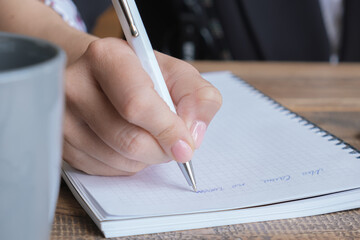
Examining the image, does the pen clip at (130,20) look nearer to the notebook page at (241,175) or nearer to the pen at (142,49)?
the pen at (142,49)

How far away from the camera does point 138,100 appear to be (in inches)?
13.7

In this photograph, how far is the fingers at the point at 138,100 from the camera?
351 mm

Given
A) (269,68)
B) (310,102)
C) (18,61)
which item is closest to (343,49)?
(269,68)

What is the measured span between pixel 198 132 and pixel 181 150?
34mm

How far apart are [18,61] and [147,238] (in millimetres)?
158

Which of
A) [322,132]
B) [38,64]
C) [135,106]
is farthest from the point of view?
[322,132]

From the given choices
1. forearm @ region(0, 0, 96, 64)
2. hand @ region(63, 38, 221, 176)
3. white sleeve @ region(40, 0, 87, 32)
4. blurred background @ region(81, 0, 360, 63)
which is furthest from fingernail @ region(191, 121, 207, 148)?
blurred background @ region(81, 0, 360, 63)

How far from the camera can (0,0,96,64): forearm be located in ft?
1.64

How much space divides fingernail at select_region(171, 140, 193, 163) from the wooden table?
0.18 feet

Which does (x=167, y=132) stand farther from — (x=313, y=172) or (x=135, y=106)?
(x=313, y=172)

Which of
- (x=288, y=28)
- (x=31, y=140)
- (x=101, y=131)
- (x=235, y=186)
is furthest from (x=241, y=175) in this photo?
(x=288, y=28)

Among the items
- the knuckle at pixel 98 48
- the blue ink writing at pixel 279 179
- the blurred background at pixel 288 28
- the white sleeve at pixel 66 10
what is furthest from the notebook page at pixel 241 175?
the blurred background at pixel 288 28

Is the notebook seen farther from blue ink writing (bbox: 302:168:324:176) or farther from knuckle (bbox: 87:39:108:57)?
knuckle (bbox: 87:39:108:57)

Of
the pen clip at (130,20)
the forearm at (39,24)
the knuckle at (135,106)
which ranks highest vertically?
the pen clip at (130,20)
